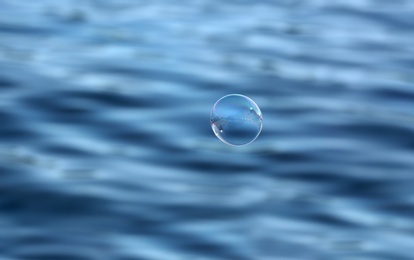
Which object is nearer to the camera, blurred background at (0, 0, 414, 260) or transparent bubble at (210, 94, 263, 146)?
transparent bubble at (210, 94, 263, 146)

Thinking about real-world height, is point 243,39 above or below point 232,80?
above

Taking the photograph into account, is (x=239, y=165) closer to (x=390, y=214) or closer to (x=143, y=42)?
(x=390, y=214)

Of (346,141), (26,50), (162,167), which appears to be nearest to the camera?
Result: (162,167)

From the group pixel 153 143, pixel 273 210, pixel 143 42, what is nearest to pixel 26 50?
pixel 143 42

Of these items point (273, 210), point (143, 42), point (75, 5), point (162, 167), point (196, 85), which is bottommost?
point (273, 210)

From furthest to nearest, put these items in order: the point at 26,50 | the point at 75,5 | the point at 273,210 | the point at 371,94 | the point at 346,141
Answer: the point at 75,5
the point at 26,50
the point at 371,94
the point at 346,141
the point at 273,210

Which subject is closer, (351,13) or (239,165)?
(239,165)
